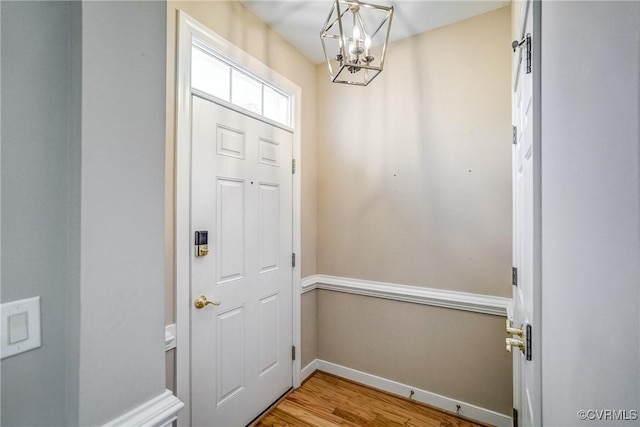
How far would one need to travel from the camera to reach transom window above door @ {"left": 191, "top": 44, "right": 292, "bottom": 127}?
159 cm

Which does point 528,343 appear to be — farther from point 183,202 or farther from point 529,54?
point 183,202

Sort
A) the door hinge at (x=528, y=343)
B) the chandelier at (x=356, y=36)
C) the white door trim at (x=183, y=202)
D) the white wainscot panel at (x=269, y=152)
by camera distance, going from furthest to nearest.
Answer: the white wainscot panel at (x=269, y=152) → the white door trim at (x=183, y=202) → the chandelier at (x=356, y=36) → the door hinge at (x=528, y=343)

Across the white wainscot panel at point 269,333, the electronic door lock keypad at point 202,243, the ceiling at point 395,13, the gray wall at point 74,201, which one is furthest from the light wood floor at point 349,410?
the ceiling at point 395,13

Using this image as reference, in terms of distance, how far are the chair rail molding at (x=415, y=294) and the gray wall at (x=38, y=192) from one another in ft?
5.87

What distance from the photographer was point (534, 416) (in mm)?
801

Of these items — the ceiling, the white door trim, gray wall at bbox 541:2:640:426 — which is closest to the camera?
gray wall at bbox 541:2:640:426

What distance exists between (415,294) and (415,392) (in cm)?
74

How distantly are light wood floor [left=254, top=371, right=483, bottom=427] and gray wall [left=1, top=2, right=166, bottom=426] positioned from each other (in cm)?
154

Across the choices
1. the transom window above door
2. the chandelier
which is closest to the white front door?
the transom window above door

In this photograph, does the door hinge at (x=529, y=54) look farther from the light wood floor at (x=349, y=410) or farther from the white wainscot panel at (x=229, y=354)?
the light wood floor at (x=349, y=410)

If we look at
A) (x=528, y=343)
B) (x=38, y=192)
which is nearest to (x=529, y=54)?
(x=528, y=343)

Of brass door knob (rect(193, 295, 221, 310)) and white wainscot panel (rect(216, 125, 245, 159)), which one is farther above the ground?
white wainscot panel (rect(216, 125, 245, 159))

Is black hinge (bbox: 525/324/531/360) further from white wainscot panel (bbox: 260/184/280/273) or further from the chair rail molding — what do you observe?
white wainscot panel (bbox: 260/184/280/273)

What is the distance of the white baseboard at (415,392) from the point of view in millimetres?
1801
